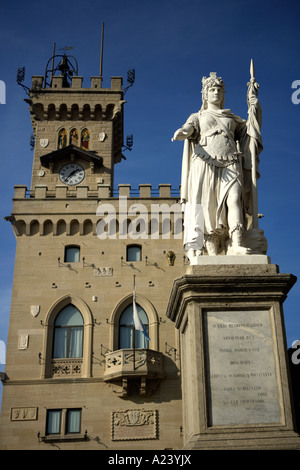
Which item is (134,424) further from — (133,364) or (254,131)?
(254,131)

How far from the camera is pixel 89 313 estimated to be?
32125 mm

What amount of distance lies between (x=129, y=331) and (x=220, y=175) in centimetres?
2382

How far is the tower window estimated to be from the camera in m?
33.9

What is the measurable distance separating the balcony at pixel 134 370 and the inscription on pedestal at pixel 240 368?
2224cm

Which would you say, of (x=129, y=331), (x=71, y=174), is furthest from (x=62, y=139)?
(x=129, y=331)

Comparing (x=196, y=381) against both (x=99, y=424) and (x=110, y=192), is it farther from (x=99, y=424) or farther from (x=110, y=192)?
(x=110, y=192)

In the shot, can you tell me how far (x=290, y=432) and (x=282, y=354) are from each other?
101 cm

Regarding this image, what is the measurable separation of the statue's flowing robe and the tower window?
24.7 metres

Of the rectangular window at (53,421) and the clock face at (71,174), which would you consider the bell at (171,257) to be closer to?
the clock face at (71,174)

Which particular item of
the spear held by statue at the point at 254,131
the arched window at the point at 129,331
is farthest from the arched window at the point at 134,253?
the spear held by statue at the point at 254,131

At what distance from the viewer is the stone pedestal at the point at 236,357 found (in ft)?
24.5

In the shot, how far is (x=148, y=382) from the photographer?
30.5 metres

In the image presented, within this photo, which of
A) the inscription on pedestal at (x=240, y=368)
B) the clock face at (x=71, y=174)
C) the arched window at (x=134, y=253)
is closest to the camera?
the inscription on pedestal at (x=240, y=368)

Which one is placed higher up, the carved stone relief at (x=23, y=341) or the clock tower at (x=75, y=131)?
the clock tower at (x=75, y=131)
